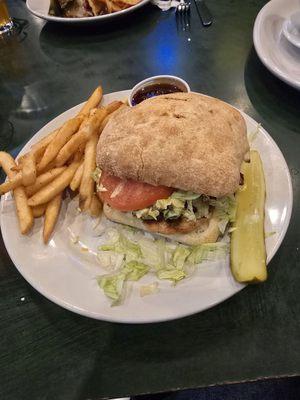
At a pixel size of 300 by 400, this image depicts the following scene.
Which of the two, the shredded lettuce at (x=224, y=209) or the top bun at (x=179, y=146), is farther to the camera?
the shredded lettuce at (x=224, y=209)

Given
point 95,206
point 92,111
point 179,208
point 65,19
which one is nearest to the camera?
point 179,208

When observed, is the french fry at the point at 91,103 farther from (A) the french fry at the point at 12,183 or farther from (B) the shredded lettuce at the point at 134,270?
(B) the shredded lettuce at the point at 134,270

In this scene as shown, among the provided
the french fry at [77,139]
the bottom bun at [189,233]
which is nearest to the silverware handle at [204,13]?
the french fry at [77,139]

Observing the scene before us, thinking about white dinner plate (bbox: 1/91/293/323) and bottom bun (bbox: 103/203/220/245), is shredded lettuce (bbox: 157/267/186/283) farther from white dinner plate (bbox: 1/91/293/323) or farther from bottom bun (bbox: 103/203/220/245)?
bottom bun (bbox: 103/203/220/245)

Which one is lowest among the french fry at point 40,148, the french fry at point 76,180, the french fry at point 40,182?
the french fry at point 76,180

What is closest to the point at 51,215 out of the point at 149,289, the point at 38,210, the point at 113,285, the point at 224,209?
the point at 38,210

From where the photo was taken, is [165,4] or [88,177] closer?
[88,177]

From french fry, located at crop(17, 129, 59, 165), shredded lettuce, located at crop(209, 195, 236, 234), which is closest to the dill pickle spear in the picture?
shredded lettuce, located at crop(209, 195, 236, 234)

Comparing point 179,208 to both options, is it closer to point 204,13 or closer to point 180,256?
point 180,256
